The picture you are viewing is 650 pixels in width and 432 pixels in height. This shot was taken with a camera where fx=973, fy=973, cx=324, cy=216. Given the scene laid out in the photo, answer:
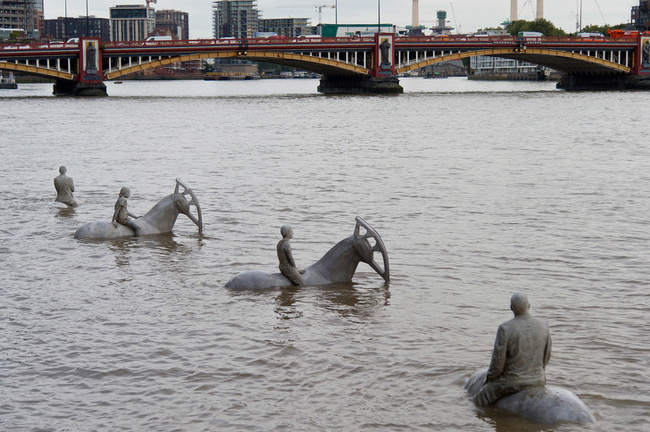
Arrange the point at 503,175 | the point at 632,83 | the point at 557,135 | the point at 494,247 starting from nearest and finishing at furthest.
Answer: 1. the point at 494,247
2. the point at 503,175
3. the point at 557,135
4. the point at 632,83

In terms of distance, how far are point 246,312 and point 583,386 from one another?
5062 millimetres

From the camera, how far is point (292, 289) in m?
15.1

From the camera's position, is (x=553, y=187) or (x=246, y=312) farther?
(x=553, y=187)

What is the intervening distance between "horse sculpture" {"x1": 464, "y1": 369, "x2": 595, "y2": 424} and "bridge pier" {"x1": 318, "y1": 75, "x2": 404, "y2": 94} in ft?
303

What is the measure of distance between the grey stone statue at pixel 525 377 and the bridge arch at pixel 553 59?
8991cm

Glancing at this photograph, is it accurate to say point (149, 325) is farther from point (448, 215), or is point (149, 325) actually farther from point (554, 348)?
point (448, 215)

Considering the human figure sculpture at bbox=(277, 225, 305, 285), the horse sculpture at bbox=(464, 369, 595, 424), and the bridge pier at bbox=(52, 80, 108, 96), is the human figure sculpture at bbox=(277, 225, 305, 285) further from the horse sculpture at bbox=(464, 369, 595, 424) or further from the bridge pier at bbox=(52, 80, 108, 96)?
the bridge pier at bbox=(52, 80, 108, 96)

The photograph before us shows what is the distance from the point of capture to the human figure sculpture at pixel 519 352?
30.1ft

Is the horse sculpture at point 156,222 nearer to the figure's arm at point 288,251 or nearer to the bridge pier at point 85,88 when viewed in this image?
the figure's arm at point 288,251

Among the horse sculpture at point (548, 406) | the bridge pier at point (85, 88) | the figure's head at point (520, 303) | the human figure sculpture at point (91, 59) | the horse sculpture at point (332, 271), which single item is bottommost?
the horse sculpture at point (548, 406)

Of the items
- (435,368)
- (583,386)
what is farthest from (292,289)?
(583,386)

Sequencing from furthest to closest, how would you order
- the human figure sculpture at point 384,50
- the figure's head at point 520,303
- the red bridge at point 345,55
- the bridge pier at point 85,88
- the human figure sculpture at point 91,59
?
1. the human figure sculpture at point 384,50
2. the bridge pier at point 85,88
3. the red bridge at point 345,55
4. the human figure sculpture at point 91,59
5. the figure's head at point 520,303

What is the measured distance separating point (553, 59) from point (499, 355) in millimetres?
103297

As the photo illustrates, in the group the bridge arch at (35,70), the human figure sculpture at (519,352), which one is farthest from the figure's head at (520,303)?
the bridge arch at (35,70)
